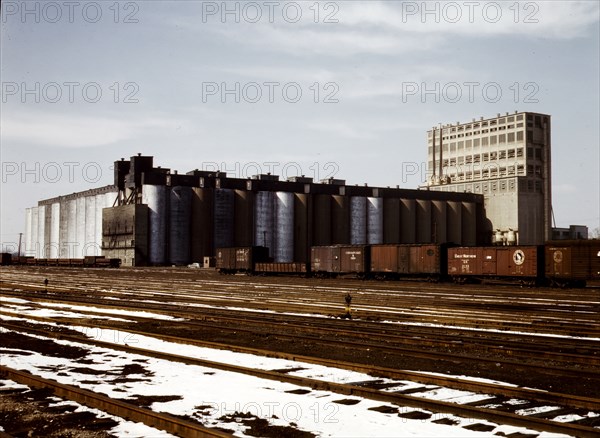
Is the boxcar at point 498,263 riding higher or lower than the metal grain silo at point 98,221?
lower

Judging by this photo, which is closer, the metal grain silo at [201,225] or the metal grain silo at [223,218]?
the metal grain silo at [201,225]

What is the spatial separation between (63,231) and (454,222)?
238 ft

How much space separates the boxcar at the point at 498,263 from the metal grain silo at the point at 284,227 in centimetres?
5440

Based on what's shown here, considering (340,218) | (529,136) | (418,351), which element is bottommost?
(418,351)

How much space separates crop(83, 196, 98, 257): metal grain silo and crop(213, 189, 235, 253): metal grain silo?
26.9m

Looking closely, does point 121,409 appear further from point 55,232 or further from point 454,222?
point 55,232

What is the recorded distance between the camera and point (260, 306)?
79.0 feet

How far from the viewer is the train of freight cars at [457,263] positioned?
37750 millimetres

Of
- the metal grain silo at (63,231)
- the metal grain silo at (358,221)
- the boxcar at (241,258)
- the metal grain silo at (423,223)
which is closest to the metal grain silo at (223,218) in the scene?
the metal grain silo at (358,221)

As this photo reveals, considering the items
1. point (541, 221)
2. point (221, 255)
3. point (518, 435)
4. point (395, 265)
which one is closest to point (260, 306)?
point (518, 435)

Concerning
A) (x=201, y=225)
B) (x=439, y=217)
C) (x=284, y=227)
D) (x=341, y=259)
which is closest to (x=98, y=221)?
(x=201, y=225)

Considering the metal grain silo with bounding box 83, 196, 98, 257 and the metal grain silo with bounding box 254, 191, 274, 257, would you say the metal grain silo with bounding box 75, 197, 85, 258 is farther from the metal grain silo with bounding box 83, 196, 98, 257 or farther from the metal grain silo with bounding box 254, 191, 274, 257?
the metal grain silo with bounding box 254, 191, 274, 257

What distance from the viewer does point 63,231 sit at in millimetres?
119750

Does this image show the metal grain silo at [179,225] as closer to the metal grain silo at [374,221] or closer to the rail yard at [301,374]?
the metal grain silo at [374,221]
